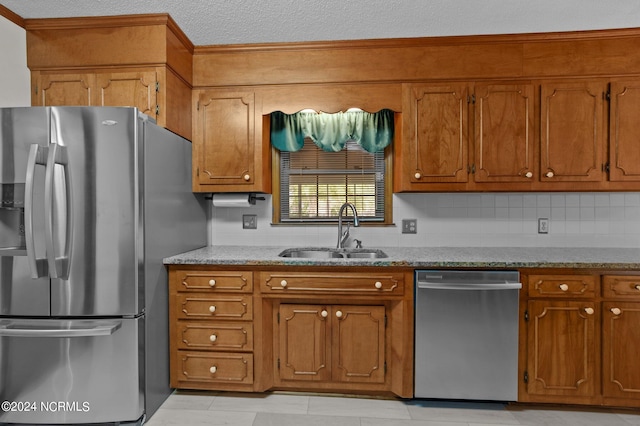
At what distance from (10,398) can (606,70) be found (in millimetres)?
4161

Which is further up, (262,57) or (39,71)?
(262,57)

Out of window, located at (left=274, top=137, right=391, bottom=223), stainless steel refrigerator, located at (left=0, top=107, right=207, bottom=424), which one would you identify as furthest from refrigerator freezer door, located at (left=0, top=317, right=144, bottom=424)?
window, located at (left=274, top=137, right=391, bottom=223)

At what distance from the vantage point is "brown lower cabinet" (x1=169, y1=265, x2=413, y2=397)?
2.24 metres

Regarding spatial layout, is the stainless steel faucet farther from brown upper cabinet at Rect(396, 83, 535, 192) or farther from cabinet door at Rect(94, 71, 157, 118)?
cabinet door at Rect(94, 71, 157, 118)

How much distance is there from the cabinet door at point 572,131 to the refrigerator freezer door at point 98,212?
261cm

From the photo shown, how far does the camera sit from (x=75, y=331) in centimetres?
184

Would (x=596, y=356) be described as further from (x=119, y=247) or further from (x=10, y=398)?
(x=10, y=398)

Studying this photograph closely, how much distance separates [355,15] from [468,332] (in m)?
2.08

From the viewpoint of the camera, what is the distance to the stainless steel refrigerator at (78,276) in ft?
6.20

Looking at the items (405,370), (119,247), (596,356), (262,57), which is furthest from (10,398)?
(596,356)

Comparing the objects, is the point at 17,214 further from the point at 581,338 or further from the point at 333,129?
the point at 581,338

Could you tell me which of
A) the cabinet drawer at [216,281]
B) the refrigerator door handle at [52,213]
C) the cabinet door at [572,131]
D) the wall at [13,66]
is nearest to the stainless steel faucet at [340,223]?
the cabinet drawer at [216,281]

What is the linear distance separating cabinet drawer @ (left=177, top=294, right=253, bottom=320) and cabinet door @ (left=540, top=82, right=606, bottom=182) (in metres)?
2.21

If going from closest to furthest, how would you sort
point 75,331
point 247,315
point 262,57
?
point 75,331
point 247,315
point 262,57
